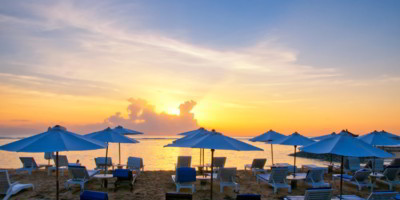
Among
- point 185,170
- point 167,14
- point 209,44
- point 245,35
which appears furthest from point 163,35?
point 185,170

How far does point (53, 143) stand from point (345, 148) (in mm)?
5954

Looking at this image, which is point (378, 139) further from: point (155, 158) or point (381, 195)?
point (155, 158)

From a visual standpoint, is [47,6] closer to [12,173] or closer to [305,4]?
[12,173]

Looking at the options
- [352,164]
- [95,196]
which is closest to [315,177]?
[352,164]

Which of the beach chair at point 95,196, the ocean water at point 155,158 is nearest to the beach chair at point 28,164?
the ocean water at point 155,158

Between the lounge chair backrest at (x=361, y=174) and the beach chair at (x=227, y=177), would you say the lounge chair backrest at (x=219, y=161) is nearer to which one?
the beach chair at (x=227, y=177)

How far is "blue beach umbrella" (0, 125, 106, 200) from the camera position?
5305 mm

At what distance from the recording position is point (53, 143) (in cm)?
546

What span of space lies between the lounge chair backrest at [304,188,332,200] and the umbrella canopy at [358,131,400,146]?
6.77m

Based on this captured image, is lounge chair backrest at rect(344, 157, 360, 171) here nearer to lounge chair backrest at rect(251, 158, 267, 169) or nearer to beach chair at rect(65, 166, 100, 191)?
lounge chair backrest at rect(251, 158, 267, 169)

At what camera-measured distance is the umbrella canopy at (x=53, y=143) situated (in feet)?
17.4

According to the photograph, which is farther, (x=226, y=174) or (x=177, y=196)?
(x=226, y=174)

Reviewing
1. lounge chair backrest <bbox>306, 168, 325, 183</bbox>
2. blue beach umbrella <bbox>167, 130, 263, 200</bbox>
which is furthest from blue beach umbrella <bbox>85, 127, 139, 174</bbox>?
lounge chair backrest <bbox>306, 168, 325, 183</bbox>

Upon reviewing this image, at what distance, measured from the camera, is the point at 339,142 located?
19.7 feet
